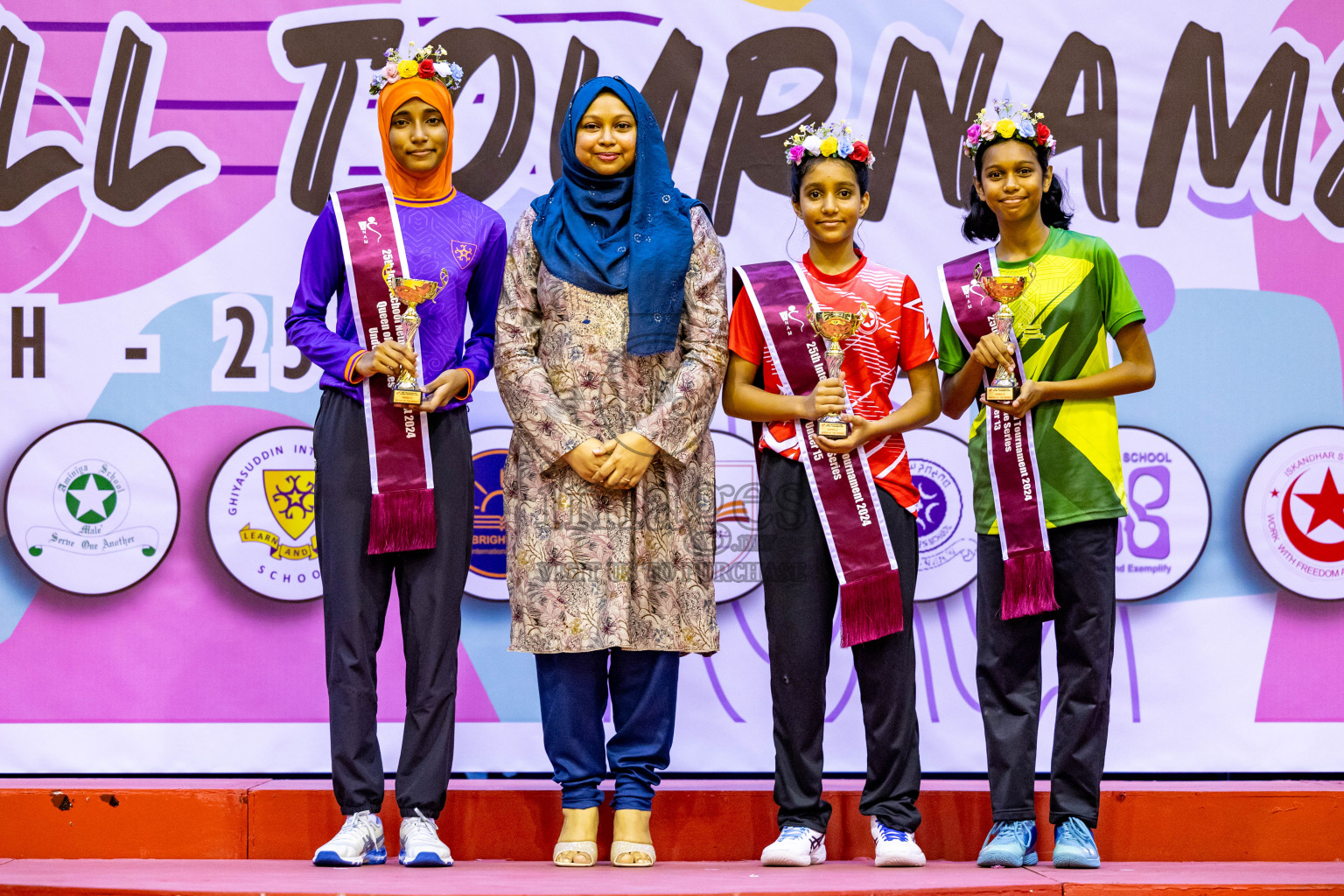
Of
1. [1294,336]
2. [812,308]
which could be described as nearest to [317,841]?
[812,308]

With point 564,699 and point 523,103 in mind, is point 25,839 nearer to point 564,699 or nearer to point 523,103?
point 564,699

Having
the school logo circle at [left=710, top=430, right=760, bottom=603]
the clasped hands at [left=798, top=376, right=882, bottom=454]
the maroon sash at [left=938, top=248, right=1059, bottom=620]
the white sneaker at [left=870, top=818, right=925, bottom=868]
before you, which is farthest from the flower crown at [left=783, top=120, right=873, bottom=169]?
the white sneaker at [left=870, top=818, right=925, bottom=868]

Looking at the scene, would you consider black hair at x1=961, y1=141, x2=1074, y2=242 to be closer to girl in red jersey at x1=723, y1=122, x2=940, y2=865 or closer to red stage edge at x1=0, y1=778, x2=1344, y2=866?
girl in red jersey at x1=723, y1=122, x2=940, y2=865

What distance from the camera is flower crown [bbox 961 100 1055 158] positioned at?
9.25ft

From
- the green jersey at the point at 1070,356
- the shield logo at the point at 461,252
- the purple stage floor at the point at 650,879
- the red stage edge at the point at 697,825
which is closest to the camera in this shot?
the purple stage floor at the point at 650,879

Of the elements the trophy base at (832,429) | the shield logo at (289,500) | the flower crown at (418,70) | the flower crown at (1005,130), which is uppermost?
the flower crown at (418,70)

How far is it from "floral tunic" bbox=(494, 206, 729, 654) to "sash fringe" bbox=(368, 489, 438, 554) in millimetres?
185

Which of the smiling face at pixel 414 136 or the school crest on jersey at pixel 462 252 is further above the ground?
the smiling face at pixel 414 136

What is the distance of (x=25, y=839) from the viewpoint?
305 cm

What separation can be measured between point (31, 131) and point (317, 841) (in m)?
2.14

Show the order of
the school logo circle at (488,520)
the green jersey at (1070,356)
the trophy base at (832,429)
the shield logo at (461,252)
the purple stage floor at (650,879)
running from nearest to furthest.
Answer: the purple stage floor at (650,879)
the trophy base at (832,429)
the green jersey at (1070,356)
the shield logo at (461,252)
the school logo circle at (488,520)

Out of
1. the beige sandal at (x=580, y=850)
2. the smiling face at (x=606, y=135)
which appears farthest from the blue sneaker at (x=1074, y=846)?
the smiling face at (x=606, y=135)

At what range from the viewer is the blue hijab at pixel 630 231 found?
2.72 m

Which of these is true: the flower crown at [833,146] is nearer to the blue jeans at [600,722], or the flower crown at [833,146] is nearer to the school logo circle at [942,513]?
the school logo circle at [942,513]
